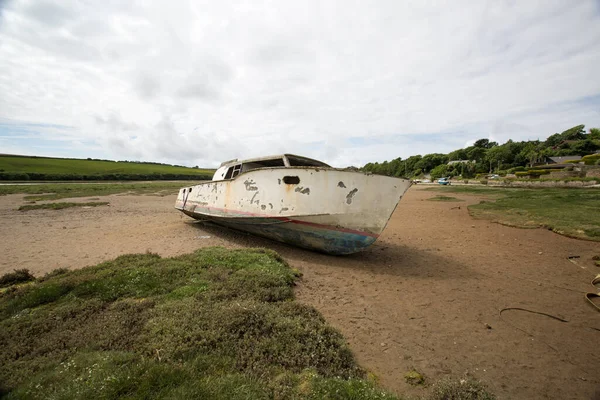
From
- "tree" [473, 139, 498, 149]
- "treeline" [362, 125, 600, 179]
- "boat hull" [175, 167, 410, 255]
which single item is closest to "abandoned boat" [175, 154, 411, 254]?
"boat hull" [175, 167, 410, 255]

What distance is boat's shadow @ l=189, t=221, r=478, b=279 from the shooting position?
624 cm

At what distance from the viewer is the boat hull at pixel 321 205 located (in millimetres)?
6332

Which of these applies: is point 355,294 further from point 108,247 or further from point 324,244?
point 108,247

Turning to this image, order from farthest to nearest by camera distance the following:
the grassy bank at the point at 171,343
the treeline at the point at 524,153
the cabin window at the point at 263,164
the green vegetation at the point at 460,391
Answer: the treeline at the point at 524,153, the cabin window at the point at 263,164, the green vegetation at the point at 460,391, the grassy bank at the point at 171,343

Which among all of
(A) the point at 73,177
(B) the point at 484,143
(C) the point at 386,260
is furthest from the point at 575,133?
(A) the point at 73,177

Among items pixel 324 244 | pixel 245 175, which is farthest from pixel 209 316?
pixel 245 175

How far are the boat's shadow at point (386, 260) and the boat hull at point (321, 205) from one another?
0.32 metres

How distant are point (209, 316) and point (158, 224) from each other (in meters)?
9.43

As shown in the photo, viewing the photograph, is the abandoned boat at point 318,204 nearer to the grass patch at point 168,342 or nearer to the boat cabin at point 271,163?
the boat cabin at point 271,163

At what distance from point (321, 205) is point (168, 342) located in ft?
14.1

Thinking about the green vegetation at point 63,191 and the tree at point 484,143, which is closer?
the green vegetation at point 63,191

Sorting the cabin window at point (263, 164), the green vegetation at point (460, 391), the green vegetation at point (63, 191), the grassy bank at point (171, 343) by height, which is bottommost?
the green vegetation at point (460, 391)

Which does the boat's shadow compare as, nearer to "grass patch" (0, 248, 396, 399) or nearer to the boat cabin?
the boat cabin

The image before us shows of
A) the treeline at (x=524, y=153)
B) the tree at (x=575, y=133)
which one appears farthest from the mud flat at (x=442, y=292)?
the tree at (x=575, y=133)
